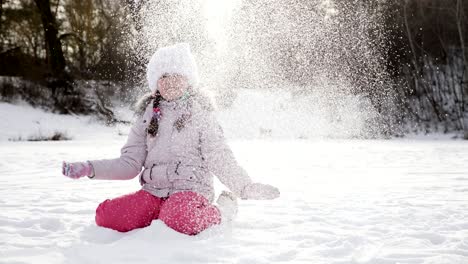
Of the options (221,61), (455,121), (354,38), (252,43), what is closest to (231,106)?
(221,61)

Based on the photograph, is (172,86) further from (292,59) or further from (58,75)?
(58,75)

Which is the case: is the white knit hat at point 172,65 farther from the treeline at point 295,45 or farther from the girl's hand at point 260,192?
the treeline at point 295,45

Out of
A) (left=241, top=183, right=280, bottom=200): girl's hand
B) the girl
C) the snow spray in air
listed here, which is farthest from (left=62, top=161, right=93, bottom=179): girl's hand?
the snow spray in air

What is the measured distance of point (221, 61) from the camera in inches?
717

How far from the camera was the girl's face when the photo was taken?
9.67ft

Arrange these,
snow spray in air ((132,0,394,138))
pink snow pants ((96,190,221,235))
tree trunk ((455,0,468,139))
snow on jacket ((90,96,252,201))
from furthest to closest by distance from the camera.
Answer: snow spray in air ((132,0,394,138)) < tree trunk ((455,0,468,139)) < snow on jacket ((90,96,252,201)) < pink snow pants ((96,190,221,235))

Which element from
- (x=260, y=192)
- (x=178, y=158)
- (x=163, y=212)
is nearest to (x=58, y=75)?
(x=178, y=158)

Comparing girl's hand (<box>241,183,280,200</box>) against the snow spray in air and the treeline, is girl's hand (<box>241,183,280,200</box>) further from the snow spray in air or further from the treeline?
the treeline

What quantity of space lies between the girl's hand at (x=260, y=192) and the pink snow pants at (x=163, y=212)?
0.64ft

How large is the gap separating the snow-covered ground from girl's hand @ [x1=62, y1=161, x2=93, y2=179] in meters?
0.31

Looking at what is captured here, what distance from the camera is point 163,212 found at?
2.62 metres

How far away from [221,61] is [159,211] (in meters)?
15.7

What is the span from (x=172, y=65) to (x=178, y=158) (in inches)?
22.7

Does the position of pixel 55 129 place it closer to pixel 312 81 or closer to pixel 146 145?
pixel 312 81
